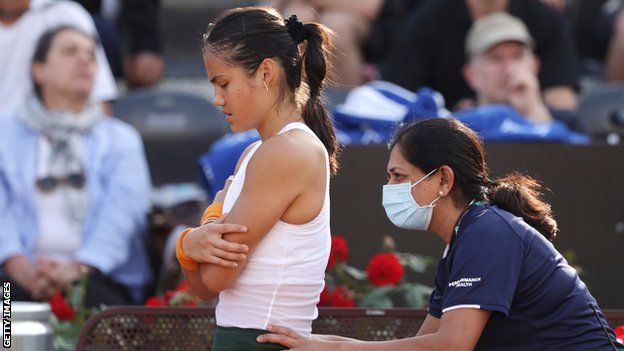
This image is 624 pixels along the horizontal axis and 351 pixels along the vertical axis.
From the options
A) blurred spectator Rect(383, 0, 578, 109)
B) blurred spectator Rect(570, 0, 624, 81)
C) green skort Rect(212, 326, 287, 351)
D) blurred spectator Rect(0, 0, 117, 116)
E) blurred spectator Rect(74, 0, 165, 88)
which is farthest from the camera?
blurred spectator Rect(570, 0, 624, 81)

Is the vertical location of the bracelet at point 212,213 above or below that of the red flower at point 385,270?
above

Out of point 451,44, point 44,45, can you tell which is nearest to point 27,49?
point 44,45

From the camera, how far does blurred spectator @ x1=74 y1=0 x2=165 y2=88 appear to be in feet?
22.1

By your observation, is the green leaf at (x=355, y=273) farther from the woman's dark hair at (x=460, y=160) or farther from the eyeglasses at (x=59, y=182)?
the eyeglasses at (x=59, y=182)

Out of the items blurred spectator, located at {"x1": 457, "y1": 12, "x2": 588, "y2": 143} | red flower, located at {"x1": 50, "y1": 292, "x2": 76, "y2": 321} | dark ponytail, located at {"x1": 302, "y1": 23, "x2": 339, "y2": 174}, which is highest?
dark ponytail, located at {"x1": 302, "y1": 23, "x2": 339, "y2": 174}

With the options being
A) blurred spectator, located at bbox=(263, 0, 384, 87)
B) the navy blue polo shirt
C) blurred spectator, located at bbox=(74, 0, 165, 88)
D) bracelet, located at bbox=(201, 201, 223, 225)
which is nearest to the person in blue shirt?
the navy blue polo shirt

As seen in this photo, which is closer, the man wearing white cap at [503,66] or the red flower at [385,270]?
the red flower at [385,270]

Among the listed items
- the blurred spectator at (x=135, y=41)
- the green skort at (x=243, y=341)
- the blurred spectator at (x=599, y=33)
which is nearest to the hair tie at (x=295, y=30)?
the green skort at (x=243, y=341)

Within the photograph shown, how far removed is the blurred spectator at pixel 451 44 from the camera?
19.6ft

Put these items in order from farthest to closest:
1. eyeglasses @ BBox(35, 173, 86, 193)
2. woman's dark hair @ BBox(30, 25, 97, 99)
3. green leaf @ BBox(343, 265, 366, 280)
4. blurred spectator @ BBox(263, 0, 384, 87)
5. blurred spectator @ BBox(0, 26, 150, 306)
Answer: blurred spectator @ BBox(263, 0, 384, 87), woman's dark hair @ BBox(30, 25, 97, 99), eyeglasses @ BBox(35, 173, 86, 193), blurred spectator @ BBox(0, 26, 150, 306), green leaf @ BBox(343, 265, 366, 280)

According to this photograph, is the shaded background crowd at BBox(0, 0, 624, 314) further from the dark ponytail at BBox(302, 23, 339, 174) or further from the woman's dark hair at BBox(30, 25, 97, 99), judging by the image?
the dark ponytail at BBox(302, 23, 339, 174)

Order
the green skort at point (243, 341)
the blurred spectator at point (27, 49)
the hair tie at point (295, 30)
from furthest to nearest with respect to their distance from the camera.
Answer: the blurred spectator at point (27, 49) < the hair tie at point (295, 30) < the green skort at point (243, 341)

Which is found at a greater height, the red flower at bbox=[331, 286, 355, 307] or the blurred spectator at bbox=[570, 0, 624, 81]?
the blurred spectator at bbox=[570, 0, 624, 81]

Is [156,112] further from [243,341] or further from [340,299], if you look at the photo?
[243,341]
